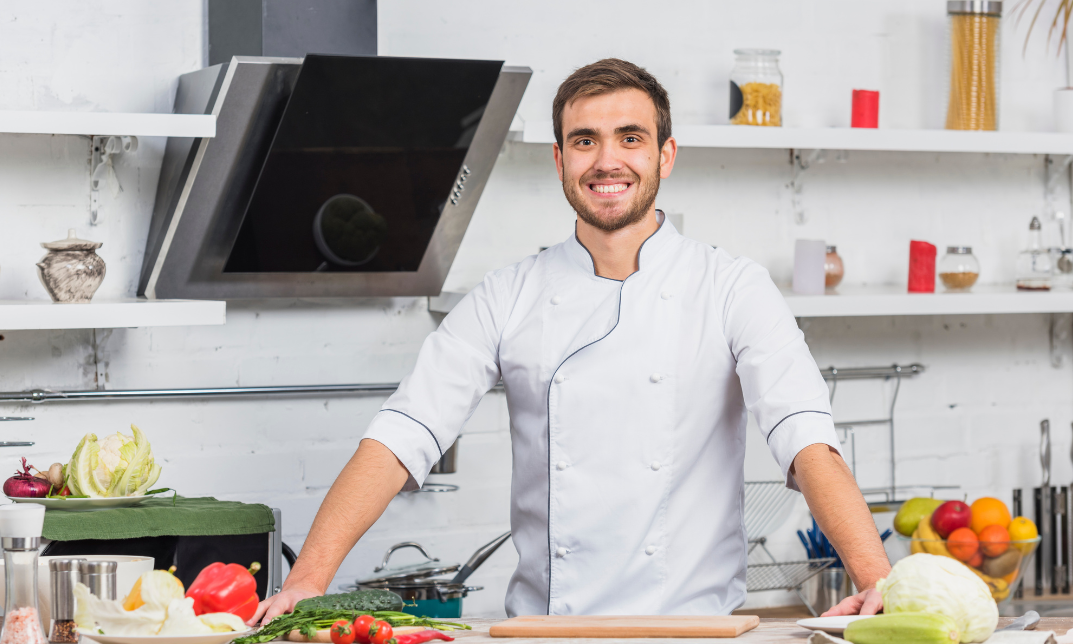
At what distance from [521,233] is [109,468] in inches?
40.9

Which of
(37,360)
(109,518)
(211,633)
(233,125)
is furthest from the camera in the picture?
(37,360)

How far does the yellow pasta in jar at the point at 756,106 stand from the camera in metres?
2.35

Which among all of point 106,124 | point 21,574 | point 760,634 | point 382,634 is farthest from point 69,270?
point 760,634

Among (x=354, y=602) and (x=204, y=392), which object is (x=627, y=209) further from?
(x=204, y=392)

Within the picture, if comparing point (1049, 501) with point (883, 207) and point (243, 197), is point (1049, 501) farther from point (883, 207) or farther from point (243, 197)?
point (243, 197)

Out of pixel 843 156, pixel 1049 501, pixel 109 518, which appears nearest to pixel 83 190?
pixel 109 518

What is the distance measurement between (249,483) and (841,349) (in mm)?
1429

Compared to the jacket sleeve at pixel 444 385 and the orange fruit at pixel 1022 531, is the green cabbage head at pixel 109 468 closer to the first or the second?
the jacket sleeve at pixel 444 385

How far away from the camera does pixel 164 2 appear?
214 centimetres

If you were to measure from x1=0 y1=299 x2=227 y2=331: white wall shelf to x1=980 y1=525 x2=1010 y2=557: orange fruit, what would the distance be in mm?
1580

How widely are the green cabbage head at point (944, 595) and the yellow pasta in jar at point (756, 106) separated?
139cm

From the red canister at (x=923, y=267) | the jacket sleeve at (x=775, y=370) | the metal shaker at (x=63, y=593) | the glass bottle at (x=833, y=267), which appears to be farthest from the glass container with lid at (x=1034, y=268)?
the metal shaker at (x=63, y=593)

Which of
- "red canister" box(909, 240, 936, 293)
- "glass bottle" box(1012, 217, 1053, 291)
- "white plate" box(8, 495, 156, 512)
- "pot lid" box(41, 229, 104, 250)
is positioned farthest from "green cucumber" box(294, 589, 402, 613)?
"glass bottle" box(1012, 217, 1053, 291)

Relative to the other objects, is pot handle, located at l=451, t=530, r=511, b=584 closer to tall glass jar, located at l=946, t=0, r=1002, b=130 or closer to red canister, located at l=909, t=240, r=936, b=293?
red canister, located at l=909, t=240, r=936, b=293
